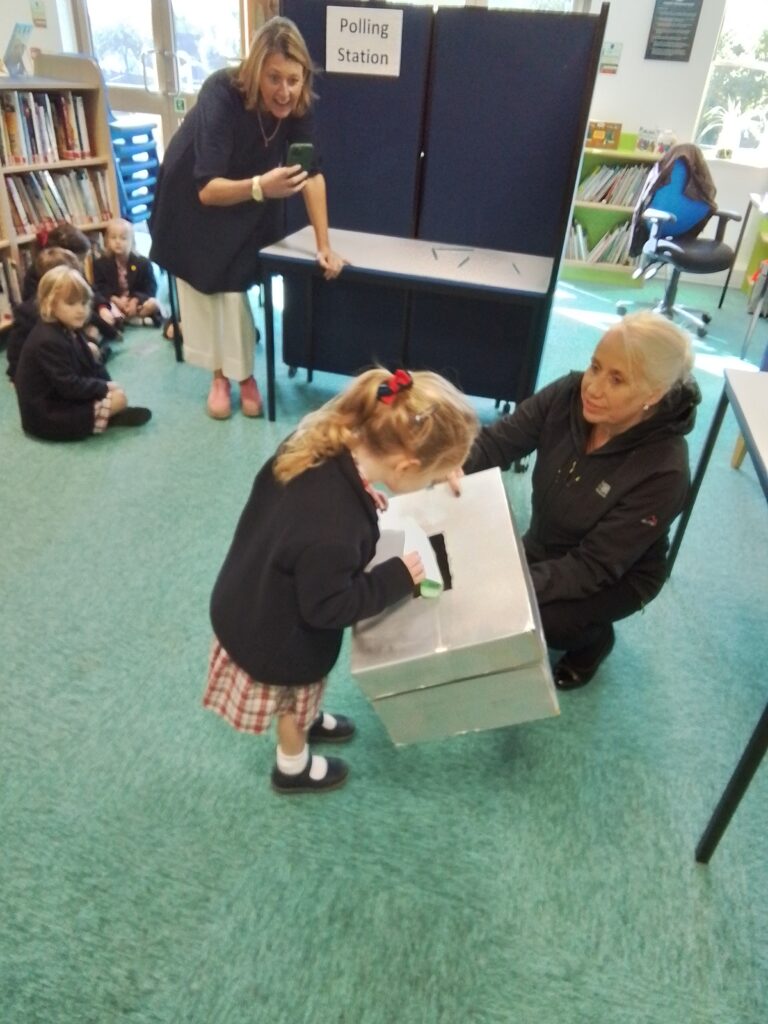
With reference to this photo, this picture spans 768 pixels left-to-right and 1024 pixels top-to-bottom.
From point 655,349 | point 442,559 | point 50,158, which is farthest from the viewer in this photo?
point 50,158

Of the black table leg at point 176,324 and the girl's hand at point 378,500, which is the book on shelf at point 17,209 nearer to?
the black table leg at point 176,324

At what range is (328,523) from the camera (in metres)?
0.98

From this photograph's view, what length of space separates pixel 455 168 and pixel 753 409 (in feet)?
5.25

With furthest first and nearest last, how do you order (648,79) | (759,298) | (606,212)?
1. (606,212)
2. (648,79)
3. (759,298)

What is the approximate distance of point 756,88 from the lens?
4.68 meters

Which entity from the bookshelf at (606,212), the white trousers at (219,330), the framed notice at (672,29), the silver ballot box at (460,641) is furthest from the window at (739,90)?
the silver ballot box at (460,641)

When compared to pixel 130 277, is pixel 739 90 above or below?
above

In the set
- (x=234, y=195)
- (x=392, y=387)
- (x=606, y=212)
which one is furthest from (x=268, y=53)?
(x=606, y=212)

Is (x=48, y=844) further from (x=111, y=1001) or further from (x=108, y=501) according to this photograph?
(x=108, y=501)

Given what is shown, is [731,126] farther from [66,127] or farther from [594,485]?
[594,485]

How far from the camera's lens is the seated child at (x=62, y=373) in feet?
8.16

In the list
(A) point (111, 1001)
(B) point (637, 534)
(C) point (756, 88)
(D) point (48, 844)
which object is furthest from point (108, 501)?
(C) point (756, 88)

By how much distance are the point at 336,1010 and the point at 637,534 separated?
1.02m

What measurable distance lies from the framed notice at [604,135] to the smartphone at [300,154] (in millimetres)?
3110
